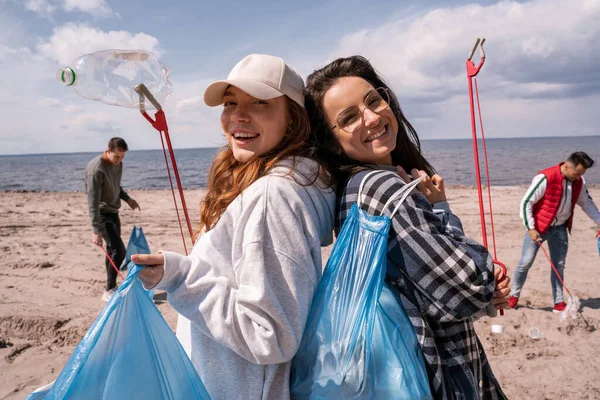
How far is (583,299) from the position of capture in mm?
5168

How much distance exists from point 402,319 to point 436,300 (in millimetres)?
120

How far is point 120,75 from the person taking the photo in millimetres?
2033

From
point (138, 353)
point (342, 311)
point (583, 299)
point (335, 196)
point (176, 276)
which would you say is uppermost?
point (335, 196)

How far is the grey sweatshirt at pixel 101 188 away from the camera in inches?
204

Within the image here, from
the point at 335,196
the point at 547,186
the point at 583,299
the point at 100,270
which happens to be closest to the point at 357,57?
the point at 335,196

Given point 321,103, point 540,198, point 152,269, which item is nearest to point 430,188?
point 321,103

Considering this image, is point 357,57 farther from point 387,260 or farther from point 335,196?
point 387,260

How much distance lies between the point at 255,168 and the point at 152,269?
1.47ft

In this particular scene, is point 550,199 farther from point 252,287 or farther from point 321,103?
point 252,287

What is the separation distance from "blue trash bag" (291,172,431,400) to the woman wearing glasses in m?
0.07

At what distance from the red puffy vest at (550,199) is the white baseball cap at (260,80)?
440 centimetres

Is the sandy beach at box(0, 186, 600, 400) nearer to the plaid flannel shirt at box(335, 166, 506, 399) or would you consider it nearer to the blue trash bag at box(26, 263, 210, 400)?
the plaid flannel shirt at box(335, 166, 506, 399)

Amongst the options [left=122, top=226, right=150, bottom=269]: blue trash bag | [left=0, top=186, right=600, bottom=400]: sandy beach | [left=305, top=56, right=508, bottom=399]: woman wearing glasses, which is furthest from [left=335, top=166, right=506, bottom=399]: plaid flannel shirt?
[left=122, top=226, right=150, bottom=269]: blue trash bag

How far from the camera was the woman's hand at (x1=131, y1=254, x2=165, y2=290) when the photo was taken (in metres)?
1.20
